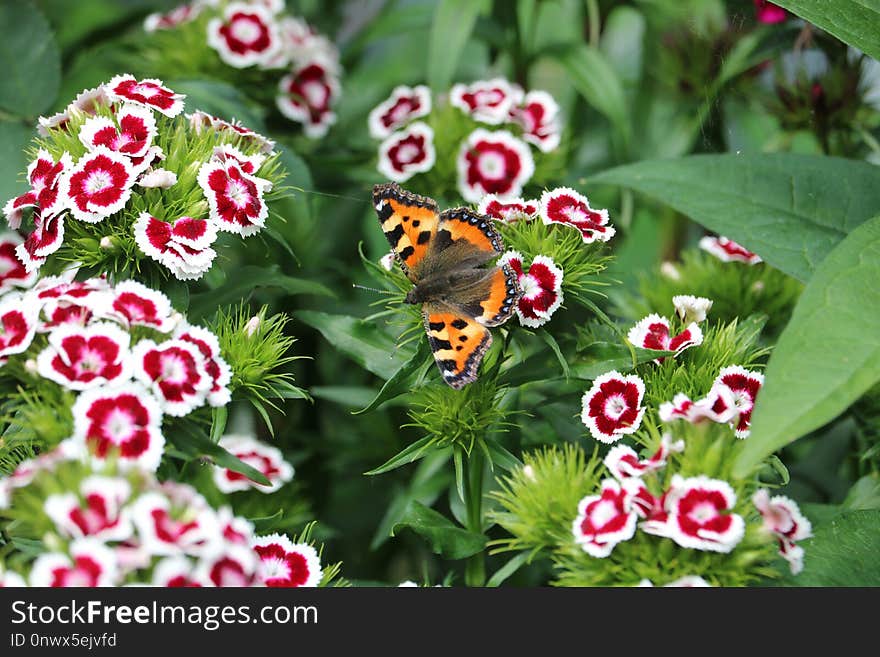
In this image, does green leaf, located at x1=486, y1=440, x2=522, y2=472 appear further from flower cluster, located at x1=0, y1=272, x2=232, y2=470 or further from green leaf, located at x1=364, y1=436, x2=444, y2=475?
flower cluster, located at x1=0, y1=272, x2=232, y2=470

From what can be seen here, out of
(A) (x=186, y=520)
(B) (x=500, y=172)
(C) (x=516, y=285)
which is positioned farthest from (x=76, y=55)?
(A) (x=186, y=520)

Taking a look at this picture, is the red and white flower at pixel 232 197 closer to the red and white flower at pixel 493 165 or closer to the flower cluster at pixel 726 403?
the red and white flower at pixel 493 165

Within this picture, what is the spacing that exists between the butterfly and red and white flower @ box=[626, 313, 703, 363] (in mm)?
166

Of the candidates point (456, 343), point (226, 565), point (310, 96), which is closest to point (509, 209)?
point (456, 343)

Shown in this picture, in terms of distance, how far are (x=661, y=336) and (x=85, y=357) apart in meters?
0.58

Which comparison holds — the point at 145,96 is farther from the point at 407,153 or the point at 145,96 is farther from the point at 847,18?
the point at 847,18

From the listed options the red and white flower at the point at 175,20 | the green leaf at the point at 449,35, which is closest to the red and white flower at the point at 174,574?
the green leaf at the point at 449,35

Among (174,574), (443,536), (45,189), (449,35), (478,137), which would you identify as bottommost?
(174,574)

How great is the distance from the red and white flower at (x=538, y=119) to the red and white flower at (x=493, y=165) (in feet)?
0.15

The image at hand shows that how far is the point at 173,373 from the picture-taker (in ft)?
2.85

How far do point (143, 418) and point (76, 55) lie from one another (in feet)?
4.09

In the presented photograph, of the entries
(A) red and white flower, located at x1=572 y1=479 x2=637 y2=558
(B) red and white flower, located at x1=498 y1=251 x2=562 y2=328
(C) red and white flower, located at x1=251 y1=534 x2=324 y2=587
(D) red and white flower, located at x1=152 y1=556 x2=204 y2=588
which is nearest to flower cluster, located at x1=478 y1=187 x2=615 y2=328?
(B) red and white flower, located at x1=498 y1=251 x2=562 y2=328

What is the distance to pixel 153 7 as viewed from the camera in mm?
2020

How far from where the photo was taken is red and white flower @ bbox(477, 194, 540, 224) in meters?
1.08
